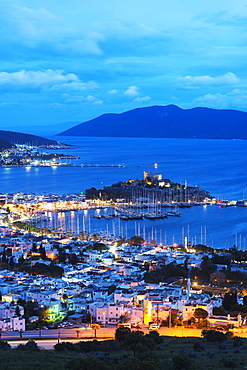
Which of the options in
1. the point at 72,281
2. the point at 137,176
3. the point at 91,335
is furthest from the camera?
the point at 137,176

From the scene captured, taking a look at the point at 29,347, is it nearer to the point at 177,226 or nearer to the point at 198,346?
the point at 198,346

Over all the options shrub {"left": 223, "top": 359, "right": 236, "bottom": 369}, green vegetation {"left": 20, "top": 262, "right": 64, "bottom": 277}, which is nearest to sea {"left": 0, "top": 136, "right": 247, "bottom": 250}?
green vegetation {"left": 20, "top": 262, "right": 64, "bottom": 277}

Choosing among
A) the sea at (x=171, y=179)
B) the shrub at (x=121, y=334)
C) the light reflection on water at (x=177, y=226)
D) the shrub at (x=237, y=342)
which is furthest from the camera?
the sea at (x=171, y=179)

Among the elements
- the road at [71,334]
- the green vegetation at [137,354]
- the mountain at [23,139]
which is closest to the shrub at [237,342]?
the green vegetation at [137,354]

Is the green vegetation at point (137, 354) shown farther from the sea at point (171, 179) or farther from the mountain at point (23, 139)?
the mountain at point (23, 139)

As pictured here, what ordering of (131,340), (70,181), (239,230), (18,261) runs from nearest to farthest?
(131,340) → (18,261) → (239,230) → (70,181)

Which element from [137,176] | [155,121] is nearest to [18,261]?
[137,176]

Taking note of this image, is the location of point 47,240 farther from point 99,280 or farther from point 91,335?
point 91,335

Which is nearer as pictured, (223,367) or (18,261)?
(223,367)
